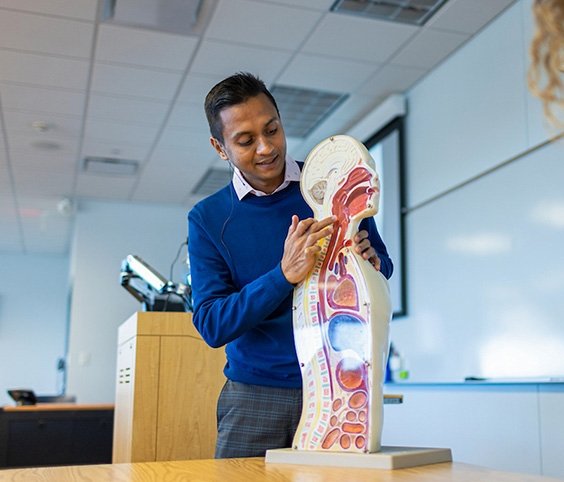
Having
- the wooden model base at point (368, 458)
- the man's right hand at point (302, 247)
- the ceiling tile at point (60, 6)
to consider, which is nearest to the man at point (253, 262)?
the man's right hand at point (302, 247)

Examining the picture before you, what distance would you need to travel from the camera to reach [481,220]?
345cm

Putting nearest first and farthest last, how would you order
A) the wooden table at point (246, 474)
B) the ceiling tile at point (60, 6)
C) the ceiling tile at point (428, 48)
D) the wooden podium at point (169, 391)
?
the wooden table at point (246, 474) < the wooden podium at point (169, 391) < the ceiling tile at point (60, 6) < the ceiling tile at point (428, 48)

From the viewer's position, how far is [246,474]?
36.8 inches

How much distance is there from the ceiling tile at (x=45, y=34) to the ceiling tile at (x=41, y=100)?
0.50m

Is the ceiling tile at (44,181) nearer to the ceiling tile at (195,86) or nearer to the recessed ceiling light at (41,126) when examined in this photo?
the recessed ceiling light at (41,126)

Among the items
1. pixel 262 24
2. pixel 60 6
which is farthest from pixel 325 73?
pixel 60 6

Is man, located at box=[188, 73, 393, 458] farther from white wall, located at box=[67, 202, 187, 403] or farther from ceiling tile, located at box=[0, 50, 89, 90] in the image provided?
white wall, located at box=[67, 202, 187, 403]

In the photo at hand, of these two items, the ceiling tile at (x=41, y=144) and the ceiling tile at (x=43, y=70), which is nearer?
the ceiling tile at (x=43, y=70)

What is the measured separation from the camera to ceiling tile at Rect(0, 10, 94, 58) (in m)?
3.35

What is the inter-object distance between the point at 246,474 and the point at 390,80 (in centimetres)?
347

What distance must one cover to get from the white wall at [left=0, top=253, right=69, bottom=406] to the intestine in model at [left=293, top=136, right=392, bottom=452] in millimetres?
8010

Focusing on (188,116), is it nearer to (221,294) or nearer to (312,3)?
(312,3)

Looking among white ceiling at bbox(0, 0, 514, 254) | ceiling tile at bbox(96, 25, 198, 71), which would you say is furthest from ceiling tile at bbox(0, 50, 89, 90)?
ceiling tile at bbox(96, 25, 198, 71)

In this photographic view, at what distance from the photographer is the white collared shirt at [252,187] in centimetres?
136
